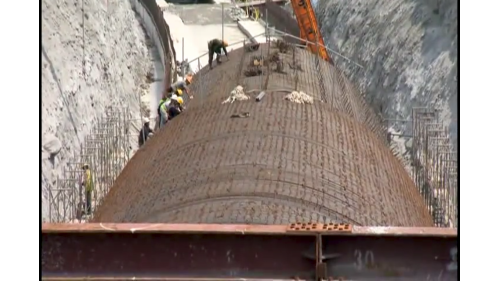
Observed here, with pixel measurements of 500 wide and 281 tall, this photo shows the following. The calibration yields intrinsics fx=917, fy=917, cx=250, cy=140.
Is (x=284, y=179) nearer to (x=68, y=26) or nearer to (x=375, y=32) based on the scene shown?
(x=68, y=26)

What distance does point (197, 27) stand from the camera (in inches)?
1171

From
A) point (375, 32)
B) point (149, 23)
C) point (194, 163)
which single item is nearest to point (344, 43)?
point (375, 32)

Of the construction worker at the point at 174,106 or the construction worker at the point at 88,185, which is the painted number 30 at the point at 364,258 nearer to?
the construction worker at the point at 174,106

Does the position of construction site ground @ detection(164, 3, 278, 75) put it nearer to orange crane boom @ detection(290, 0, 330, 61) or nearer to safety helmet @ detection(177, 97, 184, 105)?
orange crane boom @ detection(290, 0, 330, 61)

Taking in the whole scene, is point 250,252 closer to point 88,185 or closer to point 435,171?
point 88,185

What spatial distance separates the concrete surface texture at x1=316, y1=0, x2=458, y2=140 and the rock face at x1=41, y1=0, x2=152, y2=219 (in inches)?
214

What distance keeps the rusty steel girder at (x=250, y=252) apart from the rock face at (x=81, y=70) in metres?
6.74

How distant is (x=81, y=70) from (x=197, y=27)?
12803 millimetres

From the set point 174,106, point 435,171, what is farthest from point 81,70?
point 435,171

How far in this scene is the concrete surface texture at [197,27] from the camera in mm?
26541

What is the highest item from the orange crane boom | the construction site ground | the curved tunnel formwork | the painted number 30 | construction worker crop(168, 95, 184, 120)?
the construction site ground

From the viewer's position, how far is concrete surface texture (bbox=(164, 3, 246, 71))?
2654 cm

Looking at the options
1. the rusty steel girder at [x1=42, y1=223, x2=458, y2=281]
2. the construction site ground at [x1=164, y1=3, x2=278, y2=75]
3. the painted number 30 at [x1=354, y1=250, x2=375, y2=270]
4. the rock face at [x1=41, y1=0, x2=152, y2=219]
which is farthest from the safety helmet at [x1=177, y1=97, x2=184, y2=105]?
the construction site ground at [x1=164, y1=3, x2=278, y2=75]

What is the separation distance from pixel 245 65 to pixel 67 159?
3.84 metres
